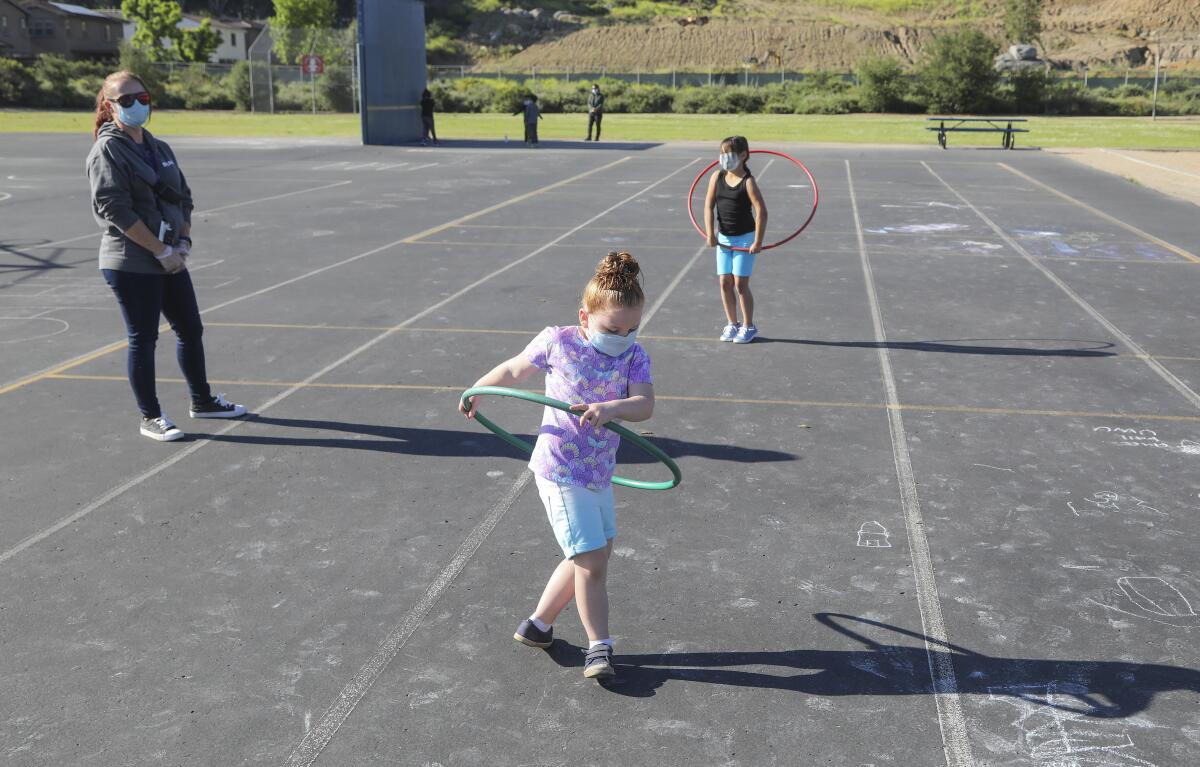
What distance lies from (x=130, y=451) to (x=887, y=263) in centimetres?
1043

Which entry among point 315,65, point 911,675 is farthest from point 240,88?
point 911,675

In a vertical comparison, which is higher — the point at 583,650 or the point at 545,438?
the point at 545,438

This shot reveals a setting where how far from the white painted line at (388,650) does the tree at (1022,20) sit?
11136cm

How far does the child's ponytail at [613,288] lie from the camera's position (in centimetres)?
401

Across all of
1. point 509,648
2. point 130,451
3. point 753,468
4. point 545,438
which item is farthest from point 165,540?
point 753,468

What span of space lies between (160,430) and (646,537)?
3590mm

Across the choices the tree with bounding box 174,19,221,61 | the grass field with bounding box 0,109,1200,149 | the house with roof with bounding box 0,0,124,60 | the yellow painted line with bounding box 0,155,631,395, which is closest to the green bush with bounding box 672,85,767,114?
the grass field with bounding box 0,109,1200,149

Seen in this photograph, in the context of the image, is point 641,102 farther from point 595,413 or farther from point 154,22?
point 154,22

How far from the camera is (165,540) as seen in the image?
574 cm

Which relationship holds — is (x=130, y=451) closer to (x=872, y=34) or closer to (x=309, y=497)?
(x=309, y=497)

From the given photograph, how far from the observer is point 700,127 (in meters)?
50.3

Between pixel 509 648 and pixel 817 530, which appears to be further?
pixel 817 530

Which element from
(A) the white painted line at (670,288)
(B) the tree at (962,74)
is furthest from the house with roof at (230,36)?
(A) the white painted line at (670,288)

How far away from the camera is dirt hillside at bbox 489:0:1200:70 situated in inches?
4587
